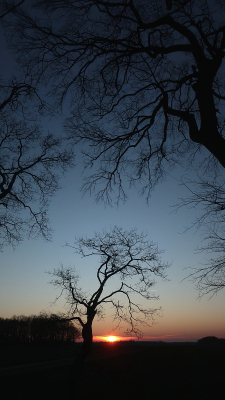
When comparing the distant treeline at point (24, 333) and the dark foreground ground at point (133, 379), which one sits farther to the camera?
the distant treeline at point (24, 333)

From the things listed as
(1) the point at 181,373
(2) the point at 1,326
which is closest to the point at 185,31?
(1) the point at 181,373

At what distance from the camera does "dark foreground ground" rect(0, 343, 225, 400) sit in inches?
620

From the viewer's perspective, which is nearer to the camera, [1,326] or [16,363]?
[16,363]

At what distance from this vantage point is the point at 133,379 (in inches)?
758

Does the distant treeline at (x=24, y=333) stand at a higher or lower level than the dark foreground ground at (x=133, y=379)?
higher

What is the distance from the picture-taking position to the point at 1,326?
46188 mm

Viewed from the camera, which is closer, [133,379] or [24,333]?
[133,379]

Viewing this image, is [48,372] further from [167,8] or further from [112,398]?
[167,8]

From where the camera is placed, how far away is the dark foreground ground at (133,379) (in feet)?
51.7

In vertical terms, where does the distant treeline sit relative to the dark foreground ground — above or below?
above

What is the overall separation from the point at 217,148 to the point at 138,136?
2.50 metres

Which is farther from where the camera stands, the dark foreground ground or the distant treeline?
the distant treeline

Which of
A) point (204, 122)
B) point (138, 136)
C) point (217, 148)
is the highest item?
point (138, 136)

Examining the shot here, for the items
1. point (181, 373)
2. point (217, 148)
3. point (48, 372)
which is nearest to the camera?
point (217, 148)
